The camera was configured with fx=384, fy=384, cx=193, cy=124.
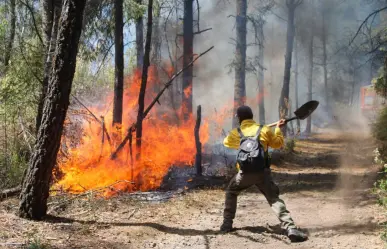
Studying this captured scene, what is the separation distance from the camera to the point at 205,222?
661cm

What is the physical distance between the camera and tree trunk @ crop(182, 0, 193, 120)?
48.0ft

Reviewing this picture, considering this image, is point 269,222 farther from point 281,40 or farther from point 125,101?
point 281,40

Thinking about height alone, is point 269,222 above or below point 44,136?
below

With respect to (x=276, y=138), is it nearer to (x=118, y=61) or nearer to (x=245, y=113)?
(x=245, y=113)

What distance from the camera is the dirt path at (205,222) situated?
5340 mm

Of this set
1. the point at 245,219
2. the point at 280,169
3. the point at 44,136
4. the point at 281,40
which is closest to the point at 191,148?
the point at 280,169

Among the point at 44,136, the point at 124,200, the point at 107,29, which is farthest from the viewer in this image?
the point at 107,29

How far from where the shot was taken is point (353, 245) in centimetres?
513

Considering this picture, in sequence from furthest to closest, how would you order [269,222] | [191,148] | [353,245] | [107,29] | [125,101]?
1. [125,101]
2. [191,148]
3. [107,29]
4. [269,222]
5. [353,245]

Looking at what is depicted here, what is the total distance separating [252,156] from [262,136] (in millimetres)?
345

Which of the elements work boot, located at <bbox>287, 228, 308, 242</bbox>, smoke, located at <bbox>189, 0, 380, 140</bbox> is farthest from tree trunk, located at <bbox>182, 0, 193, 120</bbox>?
smoke, located at <bbox>189, 0, 380, 140</bbox>

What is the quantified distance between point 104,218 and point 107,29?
6546mm

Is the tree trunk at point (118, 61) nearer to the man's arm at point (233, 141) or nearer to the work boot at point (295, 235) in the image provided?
the man's arm at point (233, 141)

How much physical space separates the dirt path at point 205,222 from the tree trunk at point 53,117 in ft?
1.22
